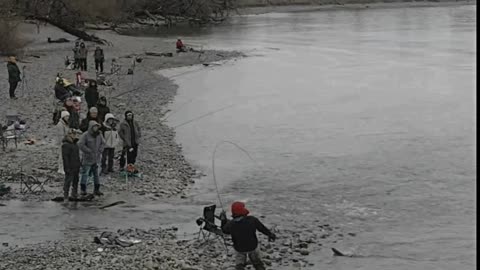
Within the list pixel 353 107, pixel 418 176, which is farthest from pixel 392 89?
pixel 418 176

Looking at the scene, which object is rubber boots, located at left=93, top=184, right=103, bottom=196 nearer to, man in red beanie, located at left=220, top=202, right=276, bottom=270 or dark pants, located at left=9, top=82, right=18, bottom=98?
man in red beanie, located at left=220, top=202, right=276, bottom=270

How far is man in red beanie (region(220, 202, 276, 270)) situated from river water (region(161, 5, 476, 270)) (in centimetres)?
166

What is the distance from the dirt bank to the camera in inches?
585

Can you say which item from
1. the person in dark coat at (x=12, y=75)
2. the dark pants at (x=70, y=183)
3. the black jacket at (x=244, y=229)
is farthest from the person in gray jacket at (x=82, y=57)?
the black jacket at (x=244, y=229)

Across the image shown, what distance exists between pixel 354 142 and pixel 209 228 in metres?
10.0

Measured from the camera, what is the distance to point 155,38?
2154 inches

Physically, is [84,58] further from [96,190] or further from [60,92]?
[96,190]

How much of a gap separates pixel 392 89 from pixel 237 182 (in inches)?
647

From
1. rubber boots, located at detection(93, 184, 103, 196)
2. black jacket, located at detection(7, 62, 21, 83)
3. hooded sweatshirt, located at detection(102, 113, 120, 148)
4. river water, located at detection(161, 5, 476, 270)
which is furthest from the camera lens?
black jacket, located at detection(7, 62, 21, 83)

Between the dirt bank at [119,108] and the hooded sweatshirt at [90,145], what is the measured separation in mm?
1153

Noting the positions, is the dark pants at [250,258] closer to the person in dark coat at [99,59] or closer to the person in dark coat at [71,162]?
the person in dark coat at [71,162]

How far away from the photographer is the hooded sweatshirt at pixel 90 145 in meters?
12.7

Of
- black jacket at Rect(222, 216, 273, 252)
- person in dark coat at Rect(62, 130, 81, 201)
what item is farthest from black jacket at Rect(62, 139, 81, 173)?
black jacket at Rect(222, 216, 273, 252)

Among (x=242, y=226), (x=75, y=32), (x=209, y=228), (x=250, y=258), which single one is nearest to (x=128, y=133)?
(x=209, y=228)
